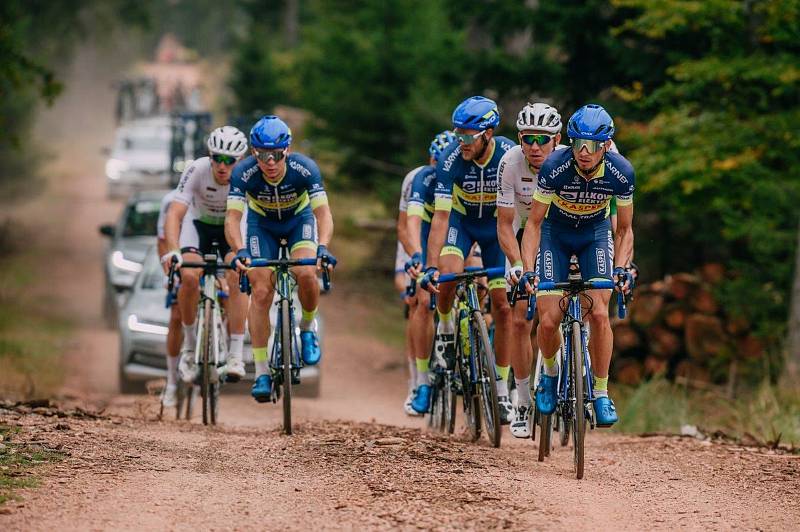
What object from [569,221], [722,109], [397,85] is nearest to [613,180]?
[569,221]

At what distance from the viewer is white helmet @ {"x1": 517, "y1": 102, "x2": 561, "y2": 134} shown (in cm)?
897

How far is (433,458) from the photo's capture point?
8.34 metres

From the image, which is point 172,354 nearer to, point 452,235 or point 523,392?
point 452,235

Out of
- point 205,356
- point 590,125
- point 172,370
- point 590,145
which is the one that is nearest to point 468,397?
point 205,356

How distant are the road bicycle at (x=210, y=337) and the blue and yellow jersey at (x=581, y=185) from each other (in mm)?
3680

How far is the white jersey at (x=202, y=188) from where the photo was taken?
36.9ft

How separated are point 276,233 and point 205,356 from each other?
1478mm

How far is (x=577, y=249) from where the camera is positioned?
8742mm

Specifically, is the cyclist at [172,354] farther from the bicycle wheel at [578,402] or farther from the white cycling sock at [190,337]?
the bicycle wheel at [578,402]

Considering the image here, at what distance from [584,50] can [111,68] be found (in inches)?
3082

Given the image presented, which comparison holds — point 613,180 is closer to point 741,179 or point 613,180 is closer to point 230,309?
point 230,309

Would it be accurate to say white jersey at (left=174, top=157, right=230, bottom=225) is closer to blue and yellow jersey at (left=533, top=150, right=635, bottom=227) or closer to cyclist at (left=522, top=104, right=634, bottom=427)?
cyclist at (left=522, top=104, right=634, bottom=427)

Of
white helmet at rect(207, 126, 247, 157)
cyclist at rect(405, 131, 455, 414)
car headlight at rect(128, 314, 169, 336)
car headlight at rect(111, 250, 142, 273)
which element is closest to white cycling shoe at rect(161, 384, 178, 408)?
car headlight at rect(128, 314, 169, 336)

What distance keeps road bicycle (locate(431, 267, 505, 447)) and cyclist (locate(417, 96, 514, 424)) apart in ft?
0.36
